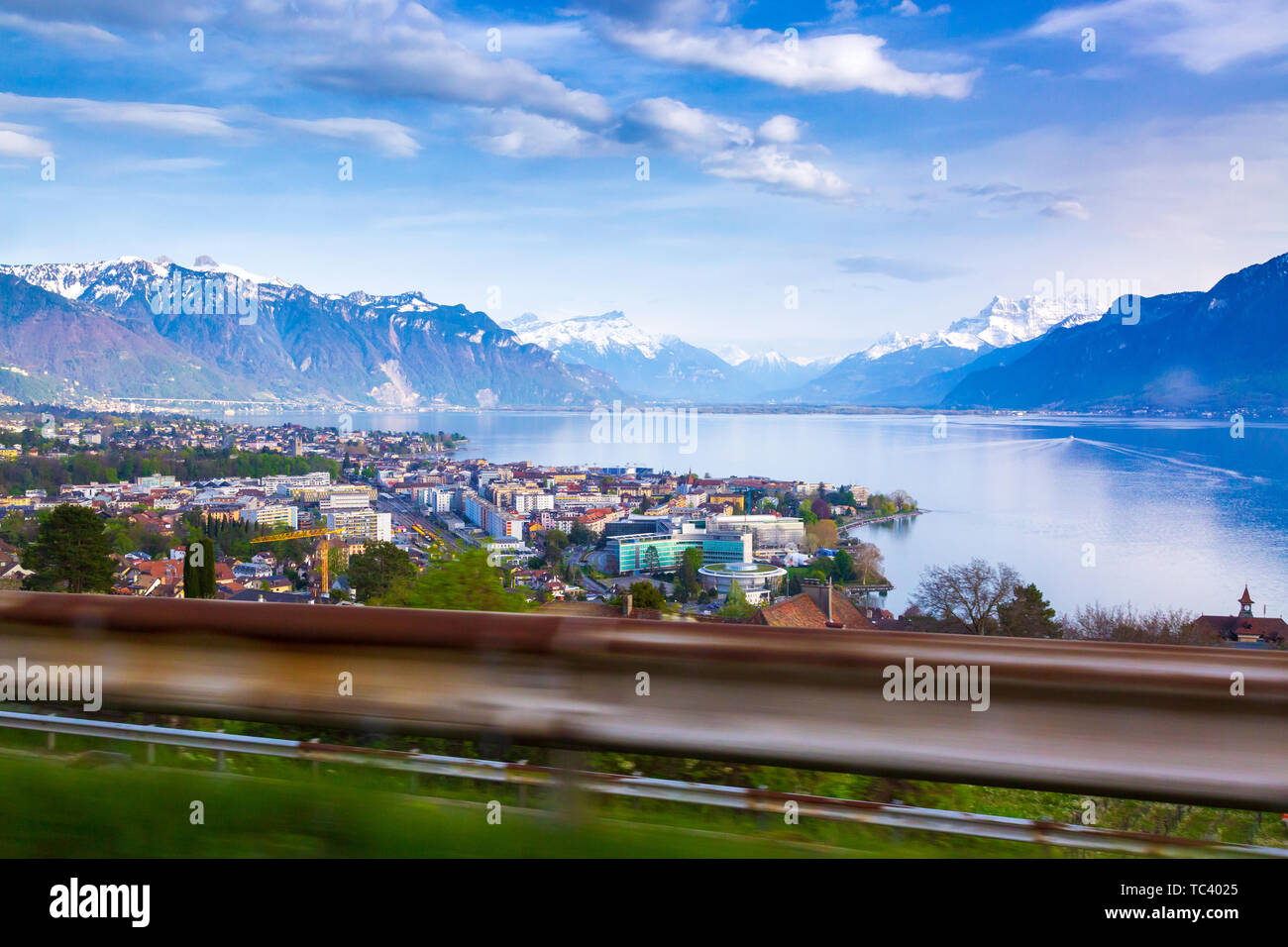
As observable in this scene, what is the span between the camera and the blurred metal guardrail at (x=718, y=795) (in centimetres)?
229

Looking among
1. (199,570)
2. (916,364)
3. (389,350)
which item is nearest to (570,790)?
(199,570)

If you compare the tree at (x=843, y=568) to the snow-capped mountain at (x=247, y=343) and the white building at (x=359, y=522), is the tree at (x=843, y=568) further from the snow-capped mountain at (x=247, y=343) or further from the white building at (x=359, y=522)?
the snow-capped mountain at (x=247, y=343)

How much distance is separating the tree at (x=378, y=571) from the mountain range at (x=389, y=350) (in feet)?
36.2

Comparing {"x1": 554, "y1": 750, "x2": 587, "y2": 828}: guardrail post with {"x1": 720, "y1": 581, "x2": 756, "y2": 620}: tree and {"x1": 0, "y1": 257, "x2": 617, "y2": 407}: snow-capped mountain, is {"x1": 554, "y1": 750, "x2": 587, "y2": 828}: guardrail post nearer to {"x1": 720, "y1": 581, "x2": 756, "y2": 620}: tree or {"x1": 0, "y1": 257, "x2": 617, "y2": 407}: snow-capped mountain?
{"x1": 720, "y1": 581, "x2": 756, "y2": 620}: tree

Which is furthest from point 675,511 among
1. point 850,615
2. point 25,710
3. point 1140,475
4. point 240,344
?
point 240,344

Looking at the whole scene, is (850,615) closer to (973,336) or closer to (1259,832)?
(1259,832)

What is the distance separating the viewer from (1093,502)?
13.6 meters

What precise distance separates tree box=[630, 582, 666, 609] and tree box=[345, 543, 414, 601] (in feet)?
2.60

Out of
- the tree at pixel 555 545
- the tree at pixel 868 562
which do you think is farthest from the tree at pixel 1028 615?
the tree at pixel 555 545

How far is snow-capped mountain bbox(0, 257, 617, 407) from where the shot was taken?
73.2ft

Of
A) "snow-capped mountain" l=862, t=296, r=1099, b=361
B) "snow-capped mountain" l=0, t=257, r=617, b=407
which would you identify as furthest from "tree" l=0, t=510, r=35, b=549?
"snow-capped mountain" l=862, t=296, r=1099, b=361

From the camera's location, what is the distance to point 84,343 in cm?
2767

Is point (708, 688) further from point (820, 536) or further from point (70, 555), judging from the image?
point (820, 536)
